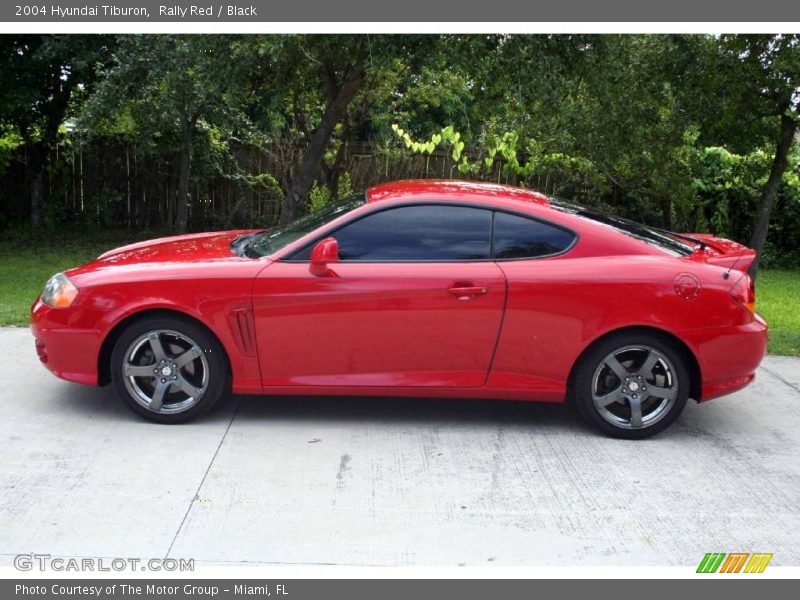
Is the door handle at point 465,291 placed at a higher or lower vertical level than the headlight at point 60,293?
higher

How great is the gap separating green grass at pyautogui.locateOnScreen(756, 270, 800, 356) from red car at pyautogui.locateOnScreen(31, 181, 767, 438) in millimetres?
2537

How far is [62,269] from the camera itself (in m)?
11.3

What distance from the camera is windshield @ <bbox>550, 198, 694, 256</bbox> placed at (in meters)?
5.46

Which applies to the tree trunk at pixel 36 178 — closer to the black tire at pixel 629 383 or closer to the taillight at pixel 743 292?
the black tire at pixel 629 383

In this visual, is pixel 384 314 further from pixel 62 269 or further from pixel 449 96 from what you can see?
pixel 449 96

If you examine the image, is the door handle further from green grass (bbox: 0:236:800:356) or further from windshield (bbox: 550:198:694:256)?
green grass (bbox: 0:236:800:356)

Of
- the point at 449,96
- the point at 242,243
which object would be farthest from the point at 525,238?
the point at 449,96

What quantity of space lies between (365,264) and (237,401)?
1.38 m

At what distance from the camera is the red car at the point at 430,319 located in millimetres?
5133

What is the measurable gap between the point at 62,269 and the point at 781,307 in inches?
347

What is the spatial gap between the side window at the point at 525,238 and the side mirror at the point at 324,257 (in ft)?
3.17

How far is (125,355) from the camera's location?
5215mm

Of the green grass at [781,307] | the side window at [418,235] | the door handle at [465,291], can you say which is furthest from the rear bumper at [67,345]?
the green grass at [781,307]

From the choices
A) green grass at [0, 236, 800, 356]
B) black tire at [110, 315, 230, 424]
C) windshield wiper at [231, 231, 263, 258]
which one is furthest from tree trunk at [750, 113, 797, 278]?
black tire at [110, 315, 230, 424]
